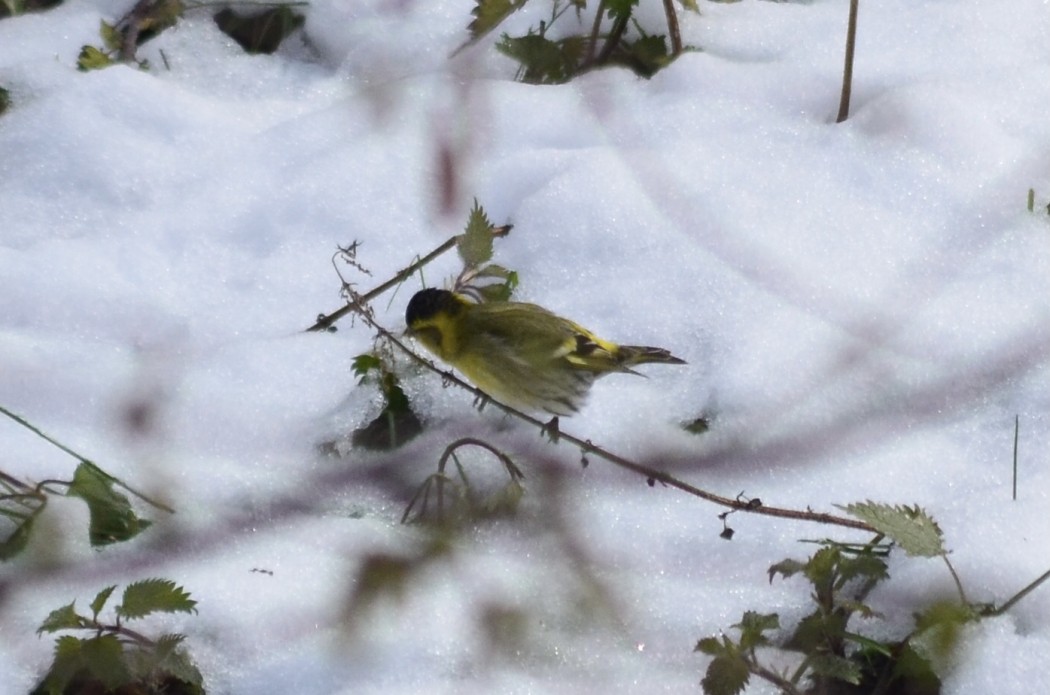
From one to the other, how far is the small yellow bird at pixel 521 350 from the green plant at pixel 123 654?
2.68ft

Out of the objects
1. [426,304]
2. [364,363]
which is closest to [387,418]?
[364,363]

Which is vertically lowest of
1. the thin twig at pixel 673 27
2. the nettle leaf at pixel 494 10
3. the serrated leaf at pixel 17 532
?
the serrated leaf at pixel 17 532

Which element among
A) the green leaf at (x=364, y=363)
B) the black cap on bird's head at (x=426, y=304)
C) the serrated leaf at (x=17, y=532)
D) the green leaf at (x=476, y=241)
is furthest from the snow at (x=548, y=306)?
the green leaf at (x=476, y=241)

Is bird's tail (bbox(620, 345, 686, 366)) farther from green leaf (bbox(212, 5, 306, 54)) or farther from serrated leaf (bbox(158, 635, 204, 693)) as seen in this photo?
green leaf (bbox(212, 5, 306, 54))

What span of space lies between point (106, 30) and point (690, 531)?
252 centimetres

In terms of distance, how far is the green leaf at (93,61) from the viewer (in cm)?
343

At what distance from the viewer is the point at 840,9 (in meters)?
3.46

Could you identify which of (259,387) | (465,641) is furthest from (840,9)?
(465,641)

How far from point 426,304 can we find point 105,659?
0.95 meters

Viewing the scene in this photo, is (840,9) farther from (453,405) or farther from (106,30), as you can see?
(106,30)

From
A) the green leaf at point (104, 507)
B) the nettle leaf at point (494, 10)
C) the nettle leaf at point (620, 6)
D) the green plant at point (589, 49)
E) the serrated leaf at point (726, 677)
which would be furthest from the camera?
the green plant at point (589, 49)

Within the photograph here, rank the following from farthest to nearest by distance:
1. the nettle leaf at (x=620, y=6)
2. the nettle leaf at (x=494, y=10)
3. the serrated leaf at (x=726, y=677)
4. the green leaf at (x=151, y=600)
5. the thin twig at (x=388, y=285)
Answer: the nettle leaf at (x=620, y=6), the nettle leaf at (x=494, y=10), the thin twig at (x=388, y=285), the green leaf at (x=151, y=600), the serrated leaf at (x=726, y=677)

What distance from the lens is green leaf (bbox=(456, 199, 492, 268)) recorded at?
2414 mm

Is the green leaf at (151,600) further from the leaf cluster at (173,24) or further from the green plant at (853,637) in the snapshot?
the leaf cluster at (173,24)
